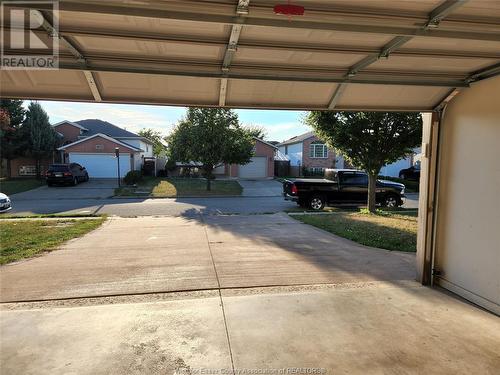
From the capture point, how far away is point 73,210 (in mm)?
14578

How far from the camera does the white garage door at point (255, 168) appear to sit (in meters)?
33.7

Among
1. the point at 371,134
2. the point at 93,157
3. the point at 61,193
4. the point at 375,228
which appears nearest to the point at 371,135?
the point at 371,134

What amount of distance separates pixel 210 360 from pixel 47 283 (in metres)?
3.39

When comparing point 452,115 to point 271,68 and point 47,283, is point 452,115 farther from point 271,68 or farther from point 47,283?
point 47,283

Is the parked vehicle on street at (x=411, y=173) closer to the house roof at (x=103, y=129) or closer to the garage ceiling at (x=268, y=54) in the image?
the house roof at (x=103, y=129)

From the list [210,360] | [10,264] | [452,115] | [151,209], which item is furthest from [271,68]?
[151,209]

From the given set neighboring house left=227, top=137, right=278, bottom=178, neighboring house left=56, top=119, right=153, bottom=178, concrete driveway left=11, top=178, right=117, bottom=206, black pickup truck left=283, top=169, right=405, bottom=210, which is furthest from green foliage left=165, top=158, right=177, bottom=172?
black pickup truck left=283, top=169, right=405, bottom=210

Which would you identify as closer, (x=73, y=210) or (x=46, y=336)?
(x=46, y=336)

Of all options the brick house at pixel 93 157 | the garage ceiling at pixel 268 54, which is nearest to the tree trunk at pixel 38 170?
the brick house at pixel 93 157

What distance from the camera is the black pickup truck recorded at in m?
14.7

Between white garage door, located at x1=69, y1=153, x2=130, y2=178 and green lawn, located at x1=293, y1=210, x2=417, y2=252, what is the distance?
2287cm

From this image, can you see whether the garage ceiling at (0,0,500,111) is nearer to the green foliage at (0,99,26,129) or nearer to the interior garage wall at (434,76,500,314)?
the interior garage wall at (434,76,500,314)

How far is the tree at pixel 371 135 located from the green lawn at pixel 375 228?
1.98 metres

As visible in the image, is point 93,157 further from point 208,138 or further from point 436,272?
point 436,272
